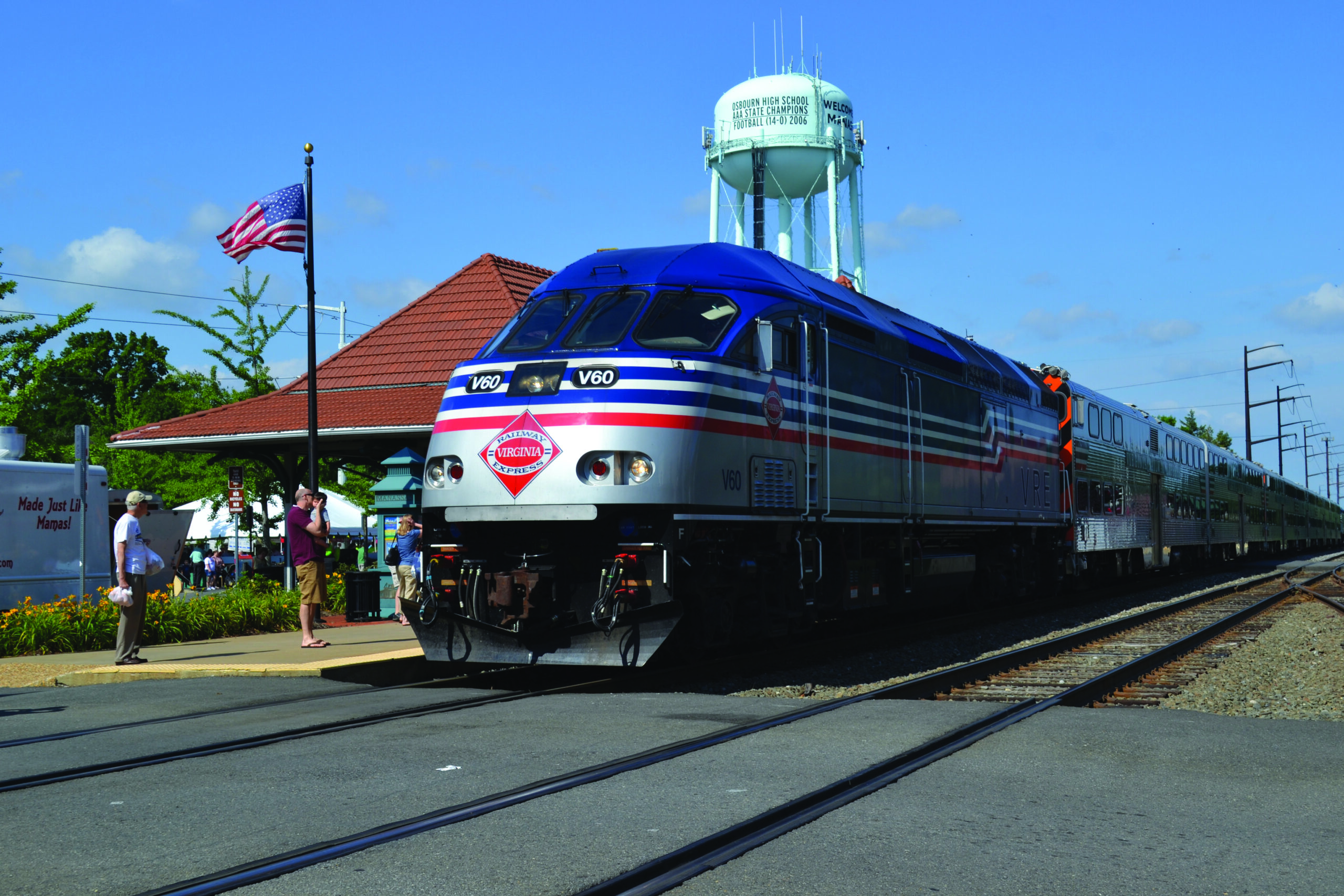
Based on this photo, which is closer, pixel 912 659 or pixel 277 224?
pixel 912 659

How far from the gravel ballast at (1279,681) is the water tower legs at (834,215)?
32404 mm

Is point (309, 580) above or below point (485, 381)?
below

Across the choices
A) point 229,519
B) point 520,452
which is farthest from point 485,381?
point 229,519

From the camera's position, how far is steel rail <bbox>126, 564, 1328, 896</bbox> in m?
4.60

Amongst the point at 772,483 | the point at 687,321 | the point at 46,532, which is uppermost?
the point at 687,321

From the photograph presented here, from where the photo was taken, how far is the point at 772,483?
11.1m

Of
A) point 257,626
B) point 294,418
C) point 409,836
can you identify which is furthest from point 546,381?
point 294,418

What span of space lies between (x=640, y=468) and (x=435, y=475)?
6.48 ft

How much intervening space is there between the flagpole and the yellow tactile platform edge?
5388mm

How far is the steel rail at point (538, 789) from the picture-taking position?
4598mm

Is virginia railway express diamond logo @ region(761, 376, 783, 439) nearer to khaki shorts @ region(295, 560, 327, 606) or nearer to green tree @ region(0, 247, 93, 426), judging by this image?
khaki shorts @ region(295, 560, 327, 606)

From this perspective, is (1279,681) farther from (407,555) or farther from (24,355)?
(24,355)

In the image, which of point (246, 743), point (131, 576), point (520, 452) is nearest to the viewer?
point (246, 743)

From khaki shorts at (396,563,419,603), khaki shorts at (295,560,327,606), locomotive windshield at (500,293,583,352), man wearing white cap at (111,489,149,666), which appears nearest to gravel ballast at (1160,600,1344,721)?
locomotive windshield at (500,293,583,352)
